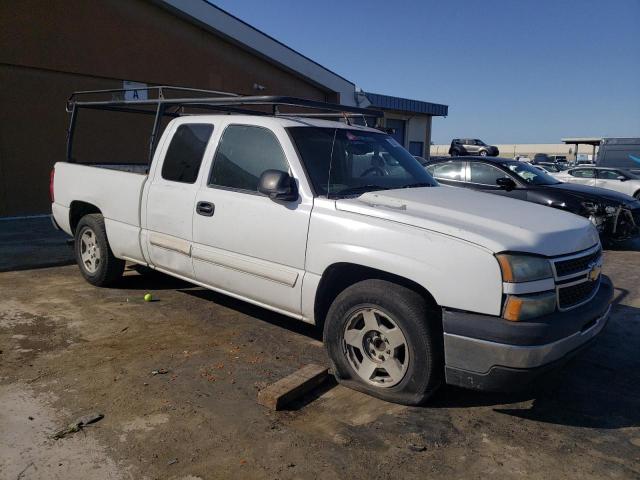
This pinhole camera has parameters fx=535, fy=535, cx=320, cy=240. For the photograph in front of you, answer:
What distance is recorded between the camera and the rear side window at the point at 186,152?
482 centimetres

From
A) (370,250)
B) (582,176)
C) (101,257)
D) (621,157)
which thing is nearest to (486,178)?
(101,257)

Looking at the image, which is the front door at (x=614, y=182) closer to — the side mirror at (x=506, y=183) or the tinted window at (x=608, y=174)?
the tinted window at (x=608, y=174)

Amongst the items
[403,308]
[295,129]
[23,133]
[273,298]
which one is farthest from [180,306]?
[23,133]

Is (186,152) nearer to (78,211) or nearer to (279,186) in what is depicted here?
(279,186)

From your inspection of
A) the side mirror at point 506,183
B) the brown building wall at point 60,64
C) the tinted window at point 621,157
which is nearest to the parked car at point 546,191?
the side mirror at point 506,183

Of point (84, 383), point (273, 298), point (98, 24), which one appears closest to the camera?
point (84, 383)

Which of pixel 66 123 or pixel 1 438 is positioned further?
pixel 66 123

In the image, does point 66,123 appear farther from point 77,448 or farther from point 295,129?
point 77,448

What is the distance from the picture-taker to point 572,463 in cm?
299

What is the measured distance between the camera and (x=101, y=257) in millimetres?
5938

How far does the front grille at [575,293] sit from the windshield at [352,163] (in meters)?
1.58

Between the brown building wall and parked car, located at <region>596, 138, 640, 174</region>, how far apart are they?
1642 centimetres

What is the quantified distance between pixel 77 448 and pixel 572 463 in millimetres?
2760

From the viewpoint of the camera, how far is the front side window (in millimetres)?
10227
